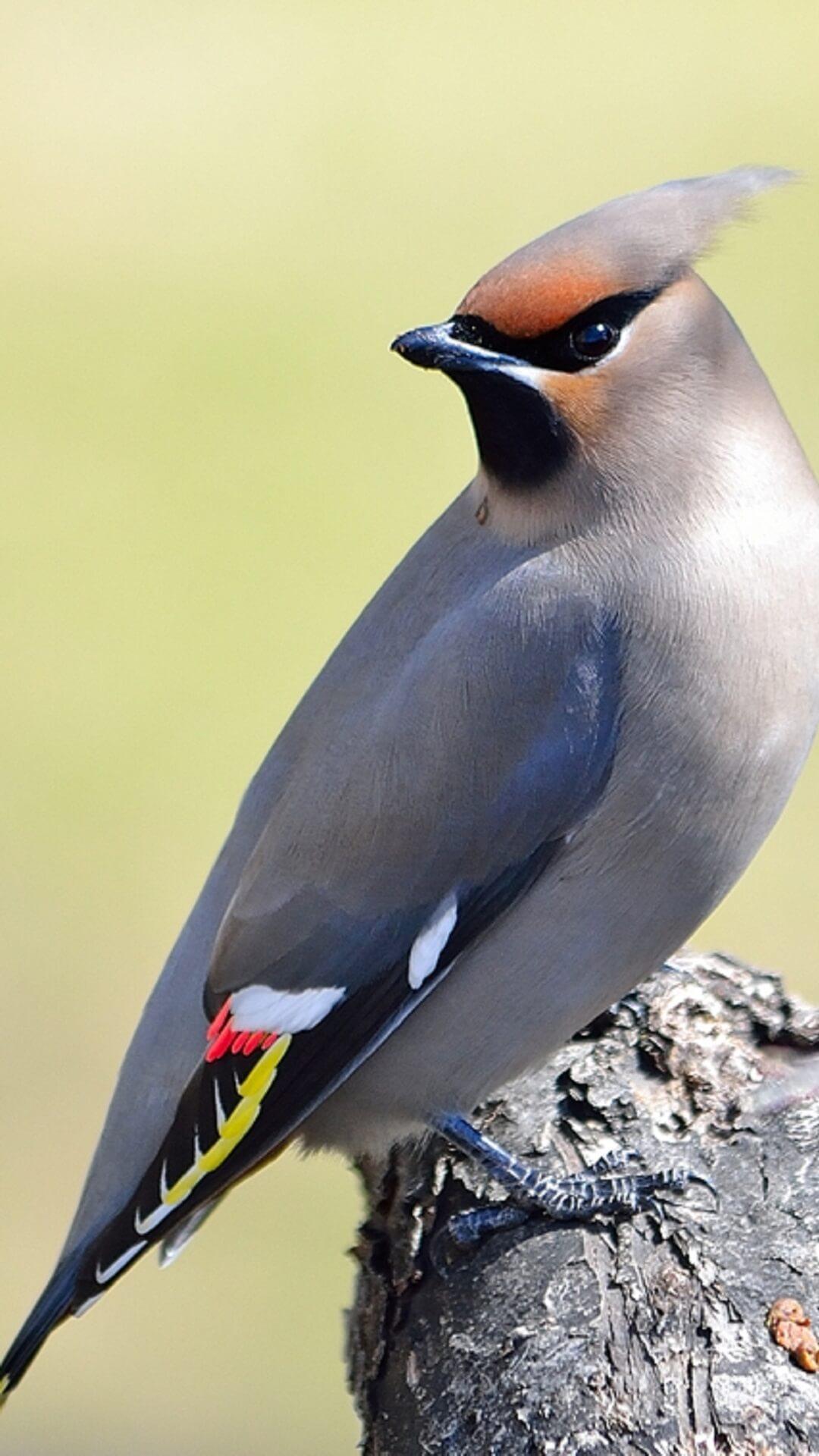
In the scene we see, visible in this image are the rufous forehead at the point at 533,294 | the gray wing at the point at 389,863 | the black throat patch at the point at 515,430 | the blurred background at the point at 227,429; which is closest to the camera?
the rufous forehead at the point at 533,294

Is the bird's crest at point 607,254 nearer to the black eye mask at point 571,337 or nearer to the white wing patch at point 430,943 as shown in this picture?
the black eye mask at point 571,337

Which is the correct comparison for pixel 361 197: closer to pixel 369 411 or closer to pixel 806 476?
pixel 369 411

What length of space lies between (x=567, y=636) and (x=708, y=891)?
0.51 metres

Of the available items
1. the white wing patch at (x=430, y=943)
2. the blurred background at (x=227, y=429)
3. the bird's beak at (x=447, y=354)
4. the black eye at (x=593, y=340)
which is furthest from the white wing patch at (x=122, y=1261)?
the blurred background at (x=227, y=429)

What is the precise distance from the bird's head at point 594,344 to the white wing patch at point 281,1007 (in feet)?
2.97

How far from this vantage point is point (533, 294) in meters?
3.59

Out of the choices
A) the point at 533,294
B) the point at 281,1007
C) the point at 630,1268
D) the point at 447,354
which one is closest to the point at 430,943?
the point at 281,1007

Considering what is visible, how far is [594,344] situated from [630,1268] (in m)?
1.50

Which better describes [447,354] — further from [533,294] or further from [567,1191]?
[567,1191]

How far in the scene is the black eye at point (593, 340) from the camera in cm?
372

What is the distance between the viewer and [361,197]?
44.4ft

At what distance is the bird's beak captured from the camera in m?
Result: 3.62

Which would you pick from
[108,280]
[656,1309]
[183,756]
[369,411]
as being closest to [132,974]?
[183,756]

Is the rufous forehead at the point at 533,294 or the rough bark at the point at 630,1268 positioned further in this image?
the rufous forehead at the point at 533,294
